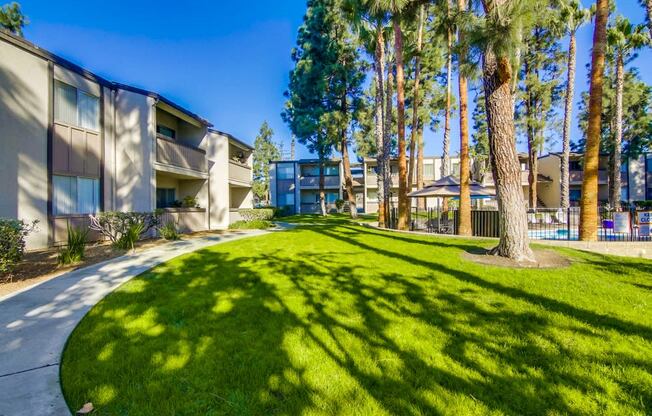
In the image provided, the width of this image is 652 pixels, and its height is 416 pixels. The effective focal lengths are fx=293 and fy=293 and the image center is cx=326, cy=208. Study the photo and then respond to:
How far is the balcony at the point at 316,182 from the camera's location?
122 feet

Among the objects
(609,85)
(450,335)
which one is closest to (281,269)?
(450,335)

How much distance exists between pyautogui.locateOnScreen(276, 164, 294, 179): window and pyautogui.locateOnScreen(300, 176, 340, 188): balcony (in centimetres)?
160

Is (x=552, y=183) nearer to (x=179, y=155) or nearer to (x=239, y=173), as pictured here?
(x=239, y=173)

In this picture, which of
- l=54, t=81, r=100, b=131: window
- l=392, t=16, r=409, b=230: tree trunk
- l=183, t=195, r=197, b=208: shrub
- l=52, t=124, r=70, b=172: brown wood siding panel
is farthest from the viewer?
l=183, t=195, r=197, b=208: shrub

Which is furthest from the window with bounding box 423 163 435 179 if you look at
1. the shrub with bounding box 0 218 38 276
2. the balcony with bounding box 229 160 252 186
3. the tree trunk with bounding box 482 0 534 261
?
the shrub with bounding box 0 218 38 276

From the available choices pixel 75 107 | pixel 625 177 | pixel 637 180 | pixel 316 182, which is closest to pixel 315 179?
pixel 316 182

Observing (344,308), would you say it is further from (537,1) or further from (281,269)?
(537,1)

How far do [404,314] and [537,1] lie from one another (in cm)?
687

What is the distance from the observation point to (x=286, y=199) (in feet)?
125

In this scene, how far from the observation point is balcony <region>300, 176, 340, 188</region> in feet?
122

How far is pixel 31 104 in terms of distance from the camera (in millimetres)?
9617

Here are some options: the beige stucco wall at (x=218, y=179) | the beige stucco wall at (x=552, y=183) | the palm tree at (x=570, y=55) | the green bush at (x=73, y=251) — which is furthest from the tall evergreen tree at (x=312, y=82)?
the beige stucco wall at (x=552, y=183)

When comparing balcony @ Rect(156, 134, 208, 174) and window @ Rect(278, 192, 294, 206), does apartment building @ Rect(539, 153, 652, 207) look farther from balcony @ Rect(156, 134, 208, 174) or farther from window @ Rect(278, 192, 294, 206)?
balcony @ Rect(156, 134, 208, 174)

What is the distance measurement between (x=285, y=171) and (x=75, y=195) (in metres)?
27.5
